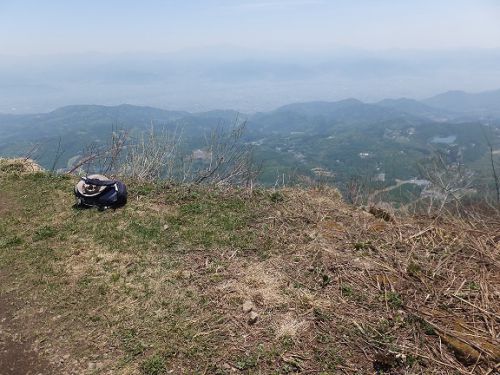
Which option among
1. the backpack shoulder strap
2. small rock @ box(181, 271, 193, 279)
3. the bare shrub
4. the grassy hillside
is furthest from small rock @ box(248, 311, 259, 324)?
the bare shrub

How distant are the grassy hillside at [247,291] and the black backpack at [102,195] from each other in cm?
34

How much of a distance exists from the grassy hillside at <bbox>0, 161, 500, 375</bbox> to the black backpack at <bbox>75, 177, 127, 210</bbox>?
13.4 inches

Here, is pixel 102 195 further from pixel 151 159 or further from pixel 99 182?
pixel 151 159

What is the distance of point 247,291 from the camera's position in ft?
21.8

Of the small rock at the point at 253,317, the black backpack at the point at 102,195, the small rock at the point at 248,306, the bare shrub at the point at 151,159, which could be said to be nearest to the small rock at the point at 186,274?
the small rock at the point at 248,306

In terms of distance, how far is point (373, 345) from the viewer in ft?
17.7

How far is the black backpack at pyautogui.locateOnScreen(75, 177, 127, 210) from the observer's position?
1010 cm

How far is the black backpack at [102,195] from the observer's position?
33.1ft

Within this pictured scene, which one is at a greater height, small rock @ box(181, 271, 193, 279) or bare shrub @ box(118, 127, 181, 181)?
small rock @ box(181, 271, 193, 279)

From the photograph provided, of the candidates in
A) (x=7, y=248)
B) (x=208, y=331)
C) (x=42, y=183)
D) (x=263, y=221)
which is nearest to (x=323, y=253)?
(x=263, y=221)

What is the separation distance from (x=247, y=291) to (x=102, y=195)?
5462 millimetres

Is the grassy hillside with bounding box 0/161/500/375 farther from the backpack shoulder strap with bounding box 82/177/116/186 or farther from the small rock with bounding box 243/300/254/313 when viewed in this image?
the backpack shoulder strap with bounding box 82/177/116/186

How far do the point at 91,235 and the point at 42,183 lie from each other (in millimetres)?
4623

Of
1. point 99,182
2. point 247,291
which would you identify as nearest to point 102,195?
point 99,182
